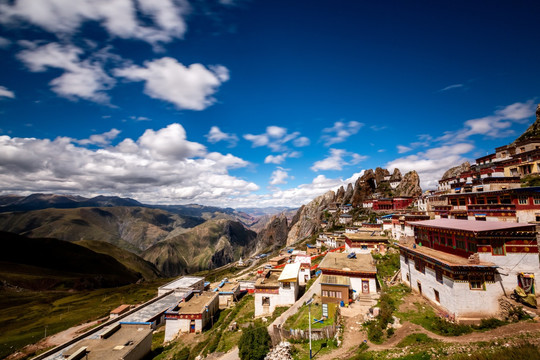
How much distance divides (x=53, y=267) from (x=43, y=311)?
83243 millimetres

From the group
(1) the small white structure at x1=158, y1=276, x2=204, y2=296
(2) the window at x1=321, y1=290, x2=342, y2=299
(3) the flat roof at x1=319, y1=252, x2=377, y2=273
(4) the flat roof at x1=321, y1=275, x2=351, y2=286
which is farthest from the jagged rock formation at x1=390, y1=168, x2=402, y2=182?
(2) the window at x1=321, y1=290, x2=342, y2=299

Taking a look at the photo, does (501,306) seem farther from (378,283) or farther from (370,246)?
(370,246)

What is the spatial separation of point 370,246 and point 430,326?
2441 centimetres

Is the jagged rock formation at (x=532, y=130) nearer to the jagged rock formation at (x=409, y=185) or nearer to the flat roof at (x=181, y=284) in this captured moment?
the jagged rock formation at (x=409, y=185)

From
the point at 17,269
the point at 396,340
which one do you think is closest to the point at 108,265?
the point at 17,269

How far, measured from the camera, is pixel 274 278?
36469mm

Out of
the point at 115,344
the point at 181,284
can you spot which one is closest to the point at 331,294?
the point at 115,344

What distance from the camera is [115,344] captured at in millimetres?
28250

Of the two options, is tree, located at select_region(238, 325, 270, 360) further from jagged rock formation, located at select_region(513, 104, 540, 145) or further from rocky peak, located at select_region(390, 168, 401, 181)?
rocky peak, located at select_region(390, 168, 401, 181)

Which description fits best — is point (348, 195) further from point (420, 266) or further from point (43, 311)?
point (43, 311)

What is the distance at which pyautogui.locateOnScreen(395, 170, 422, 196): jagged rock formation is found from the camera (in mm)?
90188

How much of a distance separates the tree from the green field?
5115 cm

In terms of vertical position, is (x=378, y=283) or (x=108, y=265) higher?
(x=378, y=283)

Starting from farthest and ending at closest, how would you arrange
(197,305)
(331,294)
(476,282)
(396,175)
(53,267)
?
1. (53,267)
2. (396,175)
3. (197,305)
4. (331,294)
5. (476,282)
